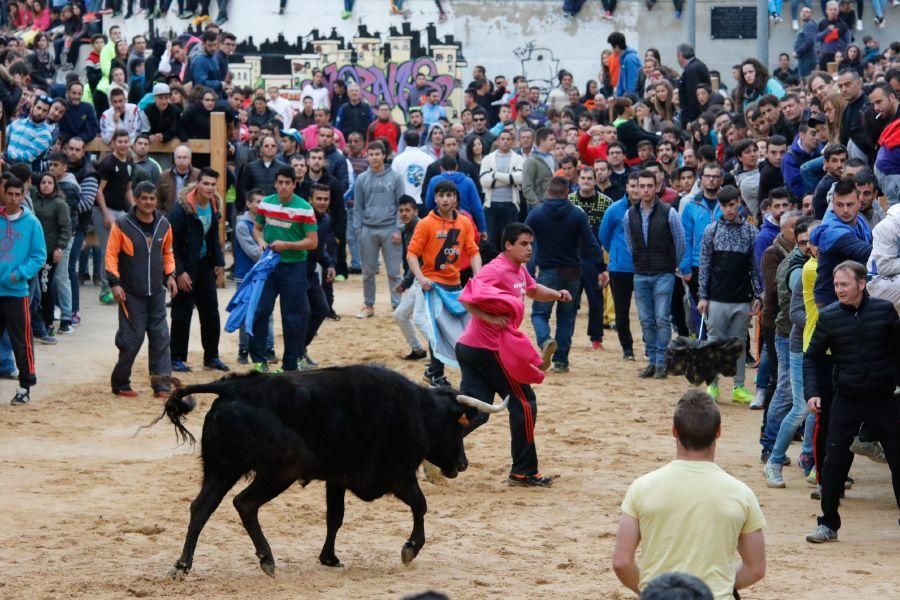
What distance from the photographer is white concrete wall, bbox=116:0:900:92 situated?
3231 cm

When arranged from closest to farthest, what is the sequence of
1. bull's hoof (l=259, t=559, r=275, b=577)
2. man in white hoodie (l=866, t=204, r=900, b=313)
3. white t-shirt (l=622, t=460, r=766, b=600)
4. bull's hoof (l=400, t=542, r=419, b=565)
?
white t-shirt (l=622, t=460, r=766, b=600) < bull's hoof (l=259, t=559, r=275, b=577) < bull's hoof (l=400, t=542, r=419, b=565) < man in white hoodie (l=866, t=204, r=900, b=313)

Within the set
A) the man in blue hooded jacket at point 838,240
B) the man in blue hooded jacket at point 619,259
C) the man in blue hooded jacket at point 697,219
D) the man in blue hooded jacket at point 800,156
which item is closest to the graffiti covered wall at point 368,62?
the man in blue hooded jacket at point 619,259

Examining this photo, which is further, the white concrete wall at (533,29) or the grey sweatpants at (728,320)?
the white concrete wall at (533,29)

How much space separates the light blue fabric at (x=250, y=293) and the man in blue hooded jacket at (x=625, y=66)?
501 inches

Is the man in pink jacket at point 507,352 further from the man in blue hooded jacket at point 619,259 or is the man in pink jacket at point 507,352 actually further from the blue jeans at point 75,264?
the blue jeans at point 75,264

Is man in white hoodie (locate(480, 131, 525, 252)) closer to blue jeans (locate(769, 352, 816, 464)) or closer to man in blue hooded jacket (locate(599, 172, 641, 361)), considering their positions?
man in blue hooded jacket (locate(599, 172, 641, 361))

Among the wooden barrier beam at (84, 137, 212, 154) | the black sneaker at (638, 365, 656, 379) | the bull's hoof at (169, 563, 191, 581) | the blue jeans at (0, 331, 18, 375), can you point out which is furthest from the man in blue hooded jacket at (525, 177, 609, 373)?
the bull's hoof at (169, 563, 191, 581)

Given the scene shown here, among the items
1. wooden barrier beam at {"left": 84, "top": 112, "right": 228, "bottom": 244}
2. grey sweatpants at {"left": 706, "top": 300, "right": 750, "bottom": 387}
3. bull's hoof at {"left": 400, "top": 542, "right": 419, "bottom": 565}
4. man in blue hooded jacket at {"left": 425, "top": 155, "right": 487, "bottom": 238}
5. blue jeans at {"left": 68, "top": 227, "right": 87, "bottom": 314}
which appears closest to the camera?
bull's hoof at {"left": 400, "top": 542, "right": 419, "bottom": 565}

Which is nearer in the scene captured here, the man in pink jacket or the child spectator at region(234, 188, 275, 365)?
the man in pink jacket

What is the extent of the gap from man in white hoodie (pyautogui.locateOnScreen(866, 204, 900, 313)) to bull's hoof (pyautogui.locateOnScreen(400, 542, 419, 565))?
12.4ft

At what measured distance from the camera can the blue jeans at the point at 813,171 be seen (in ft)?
48.3

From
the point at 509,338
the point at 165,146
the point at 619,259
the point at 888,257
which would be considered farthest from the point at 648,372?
the point at 165,146

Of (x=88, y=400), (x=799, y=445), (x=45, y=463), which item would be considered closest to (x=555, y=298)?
(x=799, y=445)

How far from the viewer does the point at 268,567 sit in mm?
8719
